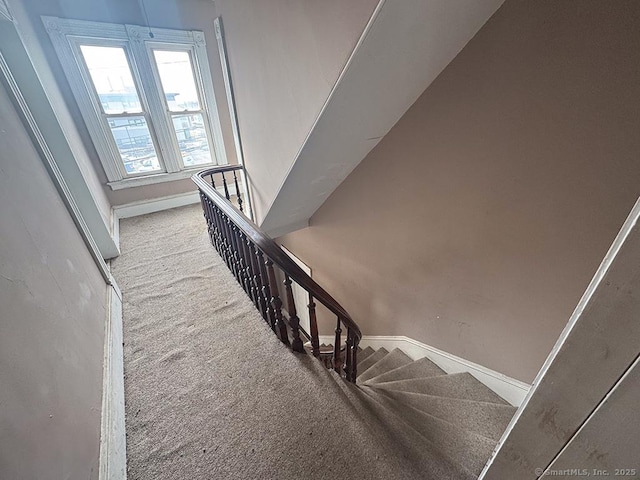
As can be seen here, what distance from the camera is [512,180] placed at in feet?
4.37

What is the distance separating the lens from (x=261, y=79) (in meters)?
1.81

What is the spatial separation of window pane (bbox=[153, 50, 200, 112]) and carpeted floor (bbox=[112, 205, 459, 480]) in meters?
2.81

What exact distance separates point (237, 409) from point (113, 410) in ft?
1.61

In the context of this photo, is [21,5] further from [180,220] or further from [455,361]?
[455,361]

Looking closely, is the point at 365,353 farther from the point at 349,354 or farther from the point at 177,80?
the point at 177,80

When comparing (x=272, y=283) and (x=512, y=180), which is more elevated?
(x=512, y=180)

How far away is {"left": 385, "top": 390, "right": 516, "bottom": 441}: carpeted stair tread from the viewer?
1.64 meters

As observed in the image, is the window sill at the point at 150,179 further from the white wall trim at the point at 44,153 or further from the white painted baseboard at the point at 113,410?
the white painted baseboard at the point at 113,410

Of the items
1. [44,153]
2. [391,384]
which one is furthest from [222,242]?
[391,384]

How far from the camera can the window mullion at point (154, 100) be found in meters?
2.93

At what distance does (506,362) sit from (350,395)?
49.3 inches

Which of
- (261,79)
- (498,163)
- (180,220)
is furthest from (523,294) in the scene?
(180,220)

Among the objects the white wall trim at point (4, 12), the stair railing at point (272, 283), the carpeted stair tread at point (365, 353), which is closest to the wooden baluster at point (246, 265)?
the stair railing at point (272, 283)

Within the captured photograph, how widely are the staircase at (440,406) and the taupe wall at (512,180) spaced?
259mm
